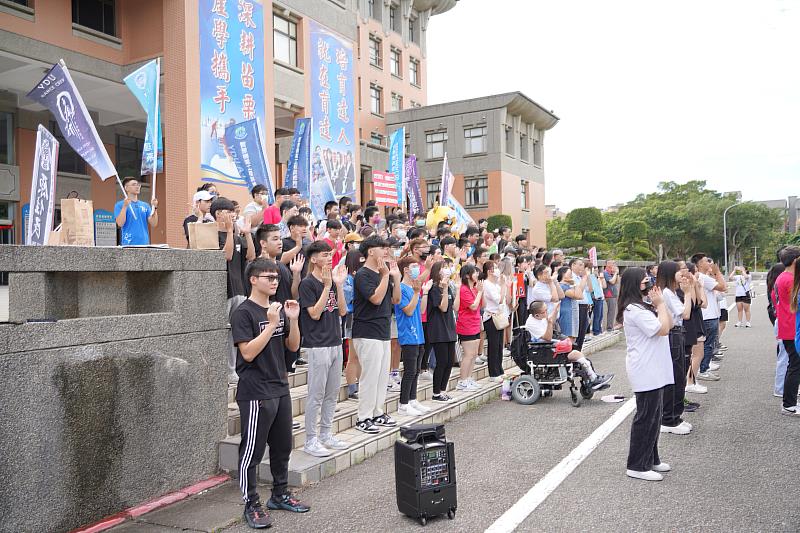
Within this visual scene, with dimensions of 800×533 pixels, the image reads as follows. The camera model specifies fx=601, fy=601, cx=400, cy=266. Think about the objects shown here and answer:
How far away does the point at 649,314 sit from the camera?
5.66 meters

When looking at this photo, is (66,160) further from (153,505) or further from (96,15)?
(153,505)

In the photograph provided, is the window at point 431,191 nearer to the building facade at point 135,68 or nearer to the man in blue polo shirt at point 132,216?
the building facade at point 135,68

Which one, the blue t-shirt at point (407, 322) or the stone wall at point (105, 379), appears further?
the blue t-shirt at point (407, 322)

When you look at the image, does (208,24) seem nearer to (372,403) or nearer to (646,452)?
(372,403)

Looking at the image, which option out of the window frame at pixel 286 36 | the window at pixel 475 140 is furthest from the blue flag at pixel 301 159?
the window at pixel 475 140

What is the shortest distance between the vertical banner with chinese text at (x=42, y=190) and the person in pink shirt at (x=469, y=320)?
18.3 feet

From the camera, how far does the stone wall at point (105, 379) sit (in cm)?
449

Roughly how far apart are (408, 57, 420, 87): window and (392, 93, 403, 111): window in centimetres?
212

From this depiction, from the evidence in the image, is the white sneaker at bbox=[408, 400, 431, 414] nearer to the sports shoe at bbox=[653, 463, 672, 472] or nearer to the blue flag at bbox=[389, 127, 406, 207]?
the sports shoe at bbox=[653, 463, 672, 472]

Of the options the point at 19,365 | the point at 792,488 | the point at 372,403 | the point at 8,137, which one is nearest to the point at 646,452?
the point at 792,488

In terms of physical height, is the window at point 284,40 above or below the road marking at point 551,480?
above

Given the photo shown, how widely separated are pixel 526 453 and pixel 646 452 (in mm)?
1330

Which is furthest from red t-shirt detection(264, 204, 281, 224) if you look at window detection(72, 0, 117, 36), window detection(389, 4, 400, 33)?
window detection(389, 4, 400, 33)

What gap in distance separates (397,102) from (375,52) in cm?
393
